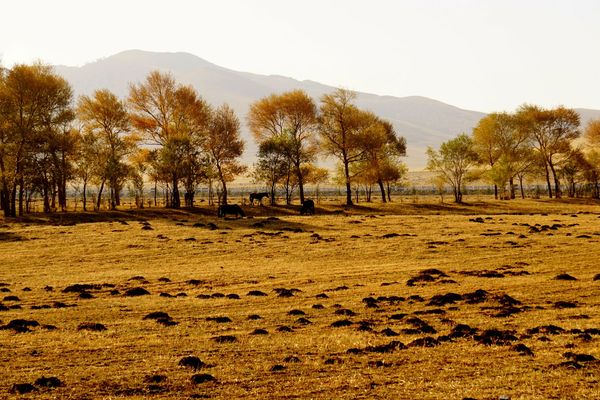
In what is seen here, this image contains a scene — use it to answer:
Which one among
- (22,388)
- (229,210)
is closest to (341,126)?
(229,210)

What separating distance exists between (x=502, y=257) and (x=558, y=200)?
252ft

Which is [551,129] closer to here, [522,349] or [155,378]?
[522,349]

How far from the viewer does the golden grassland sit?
1752 centimetres

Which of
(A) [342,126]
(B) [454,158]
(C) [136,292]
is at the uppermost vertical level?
(A) [342,126]

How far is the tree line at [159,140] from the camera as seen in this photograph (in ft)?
272

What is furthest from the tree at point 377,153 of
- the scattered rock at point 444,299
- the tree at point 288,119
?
the scattered rock at point 444,299

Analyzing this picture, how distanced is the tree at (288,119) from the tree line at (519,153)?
22.5m

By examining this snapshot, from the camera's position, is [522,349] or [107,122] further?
[107,122]

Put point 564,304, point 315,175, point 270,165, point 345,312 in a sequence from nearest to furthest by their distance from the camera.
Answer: point 345,312 < point 564,304 < point 270,165 < point 315,175

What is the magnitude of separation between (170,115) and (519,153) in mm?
62821

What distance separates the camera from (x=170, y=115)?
336 ft

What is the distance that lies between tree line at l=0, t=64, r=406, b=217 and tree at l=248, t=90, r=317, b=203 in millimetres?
170

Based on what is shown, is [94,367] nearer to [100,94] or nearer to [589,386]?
[589,386]

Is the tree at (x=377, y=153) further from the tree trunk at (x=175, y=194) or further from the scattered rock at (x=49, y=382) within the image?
the scattered rock at (x=49, y=382)
